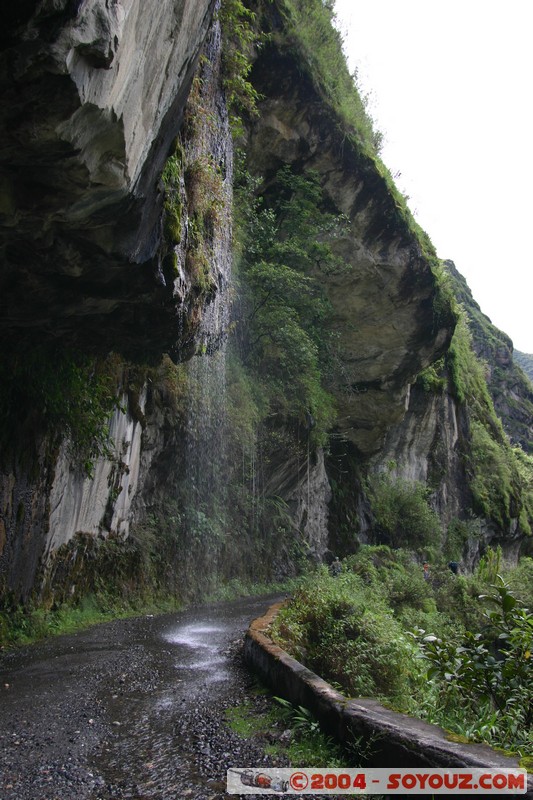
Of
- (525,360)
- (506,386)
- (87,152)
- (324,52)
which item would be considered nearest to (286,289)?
(324,52)

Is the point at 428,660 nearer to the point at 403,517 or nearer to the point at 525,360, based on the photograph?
the point at 403,517

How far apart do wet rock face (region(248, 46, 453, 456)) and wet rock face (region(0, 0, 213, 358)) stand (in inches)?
470

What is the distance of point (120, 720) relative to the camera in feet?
14.1

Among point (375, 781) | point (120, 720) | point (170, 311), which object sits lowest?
point (120, 720)

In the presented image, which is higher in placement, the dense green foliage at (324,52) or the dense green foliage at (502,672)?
the dense green foliage at (324,52)

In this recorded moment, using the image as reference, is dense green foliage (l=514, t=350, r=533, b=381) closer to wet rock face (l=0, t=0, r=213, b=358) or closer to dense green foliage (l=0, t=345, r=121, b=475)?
dense green foliage (l=0, t=345, r=121, b=475)

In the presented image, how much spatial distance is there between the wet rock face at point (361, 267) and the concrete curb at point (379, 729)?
15.3 m

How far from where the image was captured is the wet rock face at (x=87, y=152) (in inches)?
127

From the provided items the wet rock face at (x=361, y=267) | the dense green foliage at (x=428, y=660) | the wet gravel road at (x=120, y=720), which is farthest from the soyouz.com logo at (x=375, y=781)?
the wet rock face at (x=361, y=267)

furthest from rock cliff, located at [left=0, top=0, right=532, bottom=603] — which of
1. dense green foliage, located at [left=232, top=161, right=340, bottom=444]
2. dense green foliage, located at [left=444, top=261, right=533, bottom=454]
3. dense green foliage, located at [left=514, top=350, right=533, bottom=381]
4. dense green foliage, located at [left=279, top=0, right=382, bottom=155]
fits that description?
dense green foliage, located at [left=514, top=350, right=533, bottom=381]

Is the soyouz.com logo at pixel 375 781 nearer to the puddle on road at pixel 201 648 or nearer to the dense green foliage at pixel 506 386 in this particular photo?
the puddle on road at pixel 201 648

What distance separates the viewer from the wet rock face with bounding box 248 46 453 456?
16438 millimetres

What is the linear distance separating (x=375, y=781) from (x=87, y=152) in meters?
4.35

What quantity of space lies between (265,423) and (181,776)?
13753mm
